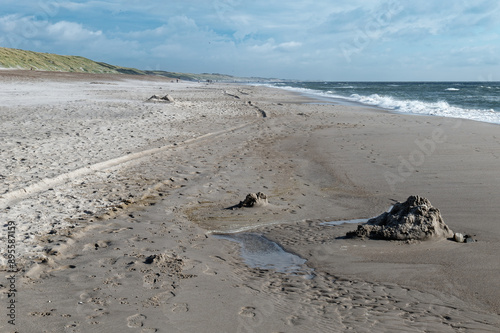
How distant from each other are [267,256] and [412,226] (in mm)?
1646

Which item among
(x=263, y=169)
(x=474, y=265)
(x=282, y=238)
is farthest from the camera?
(x=263, y=169)

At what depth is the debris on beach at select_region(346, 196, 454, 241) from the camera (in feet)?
15.9

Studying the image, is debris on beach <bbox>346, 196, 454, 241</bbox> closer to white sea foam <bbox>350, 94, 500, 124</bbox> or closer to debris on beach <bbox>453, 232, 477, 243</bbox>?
debris on beach <bbox>453, 232, 477, 243</bbox>

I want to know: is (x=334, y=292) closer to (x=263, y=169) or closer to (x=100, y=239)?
(x=100, y=239)

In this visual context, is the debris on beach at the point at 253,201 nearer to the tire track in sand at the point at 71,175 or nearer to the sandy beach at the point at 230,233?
the sandy beach at the point at 230,233

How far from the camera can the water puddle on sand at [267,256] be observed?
14.0 feet

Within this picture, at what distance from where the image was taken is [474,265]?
13.6 ft

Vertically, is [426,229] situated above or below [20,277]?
above

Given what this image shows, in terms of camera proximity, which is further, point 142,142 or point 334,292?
point 142,142

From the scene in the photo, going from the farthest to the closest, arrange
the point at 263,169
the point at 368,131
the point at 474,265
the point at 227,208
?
the point at 368,131
the point at 263,169
the point at 227,208
the point at 474,265

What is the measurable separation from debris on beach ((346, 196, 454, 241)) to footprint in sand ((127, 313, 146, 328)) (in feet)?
8.73

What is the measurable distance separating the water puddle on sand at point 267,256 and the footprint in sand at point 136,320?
1.40 meters

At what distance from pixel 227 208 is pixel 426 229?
269cm

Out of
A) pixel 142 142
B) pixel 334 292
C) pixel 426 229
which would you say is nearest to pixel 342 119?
pixel 142 142
